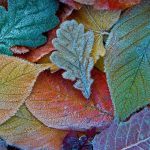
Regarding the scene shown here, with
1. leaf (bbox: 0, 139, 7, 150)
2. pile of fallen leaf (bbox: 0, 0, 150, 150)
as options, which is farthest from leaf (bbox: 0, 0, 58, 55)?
leaf (bbox: 0, 139, 7, 150)

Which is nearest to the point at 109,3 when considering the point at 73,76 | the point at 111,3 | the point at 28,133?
the point at 111,3

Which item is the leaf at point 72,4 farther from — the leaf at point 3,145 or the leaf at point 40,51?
the leaf at point 3,145

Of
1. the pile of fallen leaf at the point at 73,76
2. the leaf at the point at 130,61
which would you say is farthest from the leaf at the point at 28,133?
the leaf at the point at 130,61

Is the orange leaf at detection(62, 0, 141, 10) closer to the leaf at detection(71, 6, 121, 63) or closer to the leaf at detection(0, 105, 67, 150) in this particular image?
the leaf at detection(71, 6, 121, 63)

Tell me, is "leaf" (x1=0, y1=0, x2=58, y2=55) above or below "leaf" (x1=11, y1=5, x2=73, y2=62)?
above

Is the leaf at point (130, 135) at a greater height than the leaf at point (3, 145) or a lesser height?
lesser

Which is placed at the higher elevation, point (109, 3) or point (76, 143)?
point (109, 3)

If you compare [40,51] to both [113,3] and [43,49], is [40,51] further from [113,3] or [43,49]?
[113,3]

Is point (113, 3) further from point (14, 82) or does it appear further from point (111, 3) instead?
→ point (14, 82)
